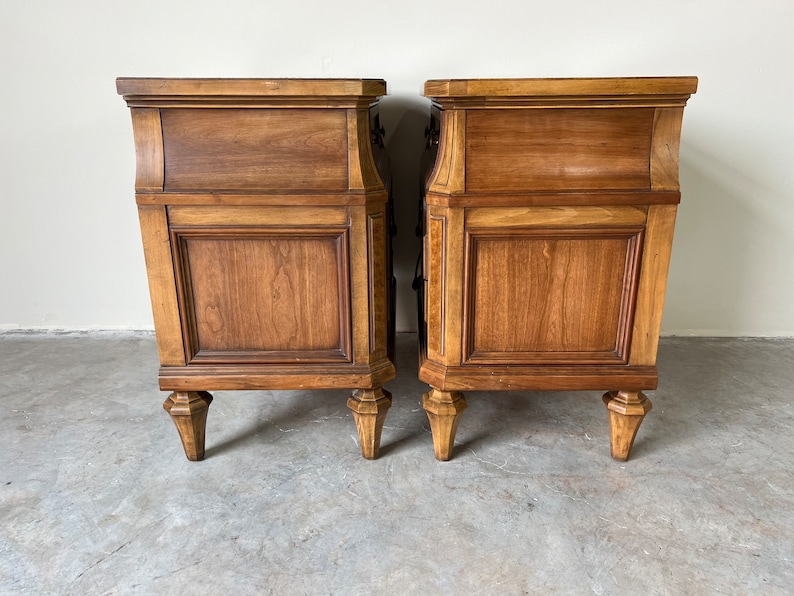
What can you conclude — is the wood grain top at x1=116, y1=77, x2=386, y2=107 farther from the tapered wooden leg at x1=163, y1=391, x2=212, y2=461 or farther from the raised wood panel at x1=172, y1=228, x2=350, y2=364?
the tapered wooden leg at x1=163, y1=391, x2=212, y2=461

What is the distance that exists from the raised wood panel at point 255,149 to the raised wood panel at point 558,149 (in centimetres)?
30

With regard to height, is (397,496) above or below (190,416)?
below

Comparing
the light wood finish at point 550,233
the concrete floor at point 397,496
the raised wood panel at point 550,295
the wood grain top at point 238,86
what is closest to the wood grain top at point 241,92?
the wood grain top at point 238,86

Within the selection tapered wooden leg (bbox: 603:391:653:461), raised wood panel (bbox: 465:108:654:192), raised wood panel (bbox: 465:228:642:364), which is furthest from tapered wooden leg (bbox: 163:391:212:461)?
tapered wooden leg (bbox: 603:391:653:461)

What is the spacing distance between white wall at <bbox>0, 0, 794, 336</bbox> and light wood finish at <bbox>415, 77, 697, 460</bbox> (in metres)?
0.60

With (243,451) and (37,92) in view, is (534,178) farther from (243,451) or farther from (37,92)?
(37,92)

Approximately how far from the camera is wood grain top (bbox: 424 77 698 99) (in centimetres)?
115

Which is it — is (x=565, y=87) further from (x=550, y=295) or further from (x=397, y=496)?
(x=397, y=496)

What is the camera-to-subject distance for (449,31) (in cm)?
184

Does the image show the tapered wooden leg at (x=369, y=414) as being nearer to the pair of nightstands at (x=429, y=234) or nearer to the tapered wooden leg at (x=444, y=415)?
the pair of nightstands at (x=429, y=234)

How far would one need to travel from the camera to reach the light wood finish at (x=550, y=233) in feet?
3.93

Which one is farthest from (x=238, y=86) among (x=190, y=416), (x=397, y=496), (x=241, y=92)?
(x=397, y=496)

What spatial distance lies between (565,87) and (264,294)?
783 mm

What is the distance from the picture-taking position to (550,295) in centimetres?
133
